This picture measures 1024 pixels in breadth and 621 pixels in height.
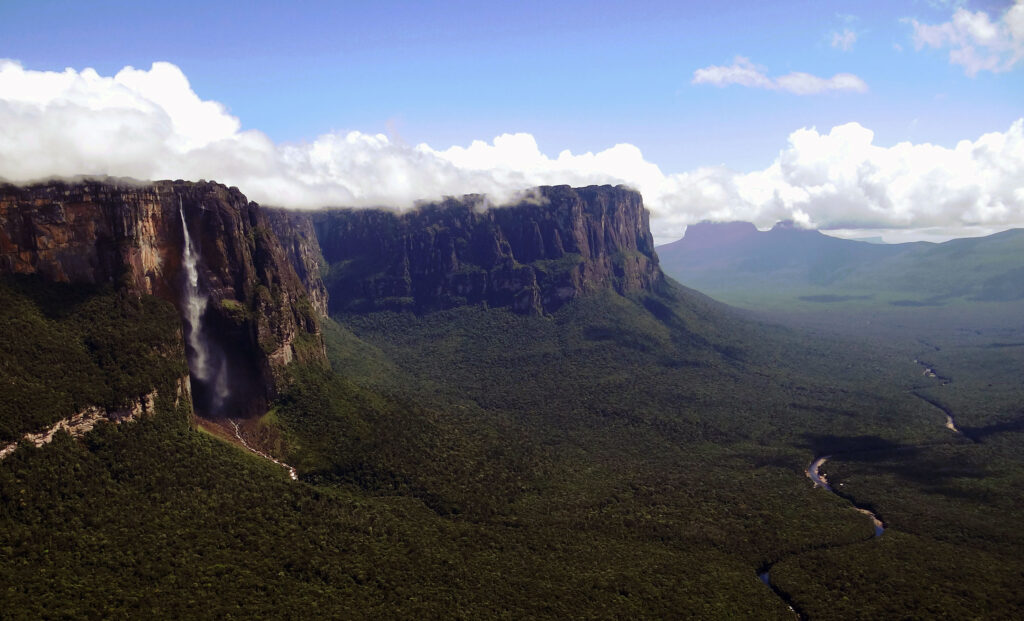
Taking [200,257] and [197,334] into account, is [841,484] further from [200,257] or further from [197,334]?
[200,257]

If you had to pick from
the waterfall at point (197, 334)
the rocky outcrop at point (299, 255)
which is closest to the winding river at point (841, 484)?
the waterfall at point (197, 334)

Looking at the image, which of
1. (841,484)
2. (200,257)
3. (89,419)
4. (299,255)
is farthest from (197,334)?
(841,484)

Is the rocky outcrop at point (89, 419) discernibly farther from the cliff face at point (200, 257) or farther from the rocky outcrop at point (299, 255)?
the rocky outcrop at point (299, 255)

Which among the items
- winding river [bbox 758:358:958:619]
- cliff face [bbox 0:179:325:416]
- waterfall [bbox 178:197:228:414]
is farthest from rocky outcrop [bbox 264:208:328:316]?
winding river [bbox 758:358:958:619]

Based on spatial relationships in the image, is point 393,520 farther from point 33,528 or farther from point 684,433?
point 684,433

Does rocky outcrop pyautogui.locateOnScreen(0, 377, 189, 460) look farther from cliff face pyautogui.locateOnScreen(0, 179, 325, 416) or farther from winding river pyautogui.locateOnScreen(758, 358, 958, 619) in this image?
winding river pyautogui.locateOnScreen(758, 358, 958, 619)
